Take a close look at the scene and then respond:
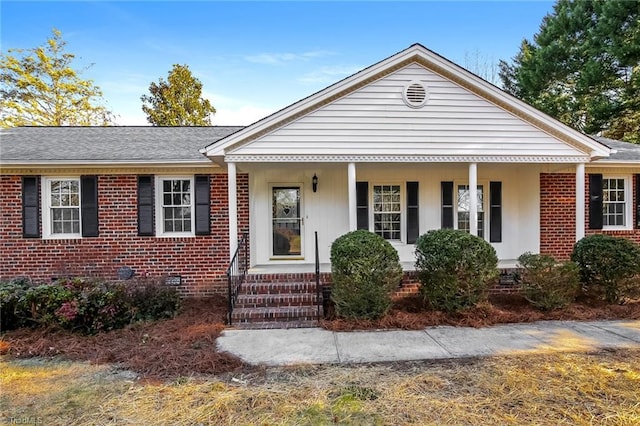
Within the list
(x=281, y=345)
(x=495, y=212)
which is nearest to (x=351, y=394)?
(x=281, y=345)

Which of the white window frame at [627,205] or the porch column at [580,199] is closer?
the porch column at [580,199]

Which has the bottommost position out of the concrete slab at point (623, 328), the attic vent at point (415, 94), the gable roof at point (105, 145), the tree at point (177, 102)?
the concrete slab at point (623, 328)

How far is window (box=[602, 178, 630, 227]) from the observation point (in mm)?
9039

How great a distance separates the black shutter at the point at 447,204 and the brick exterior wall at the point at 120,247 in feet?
16.2

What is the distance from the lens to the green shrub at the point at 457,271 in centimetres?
618

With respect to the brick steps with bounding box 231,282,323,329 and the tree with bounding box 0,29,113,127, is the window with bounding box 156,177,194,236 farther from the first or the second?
the tree with bounding box 0,29,113,127

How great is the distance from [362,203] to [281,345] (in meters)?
4.59

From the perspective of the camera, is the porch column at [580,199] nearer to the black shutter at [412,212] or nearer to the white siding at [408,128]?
the white siding at [408,128]

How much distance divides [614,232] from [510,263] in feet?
9.59

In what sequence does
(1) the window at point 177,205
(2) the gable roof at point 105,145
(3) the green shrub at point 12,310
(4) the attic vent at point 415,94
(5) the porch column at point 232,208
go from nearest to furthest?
(3) the green shrub at point 12,310
(5) the porch column at point 232,208
(4) the attic vent at point 415,94
(2) the gable roof at point 105,145
(1) the window at point 177,205

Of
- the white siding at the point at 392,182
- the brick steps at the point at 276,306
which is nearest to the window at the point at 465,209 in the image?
the white siding at the point at 392,182

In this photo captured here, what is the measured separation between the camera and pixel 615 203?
9.09m

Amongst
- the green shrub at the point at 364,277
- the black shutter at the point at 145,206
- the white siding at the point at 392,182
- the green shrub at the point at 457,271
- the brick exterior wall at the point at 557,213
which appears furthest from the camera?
the brick exterior wall at the point at 557,213

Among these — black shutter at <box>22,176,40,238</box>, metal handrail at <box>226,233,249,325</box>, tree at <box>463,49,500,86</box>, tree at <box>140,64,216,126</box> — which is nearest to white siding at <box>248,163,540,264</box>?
metal handrail at <box>226,233,249,325</box>
